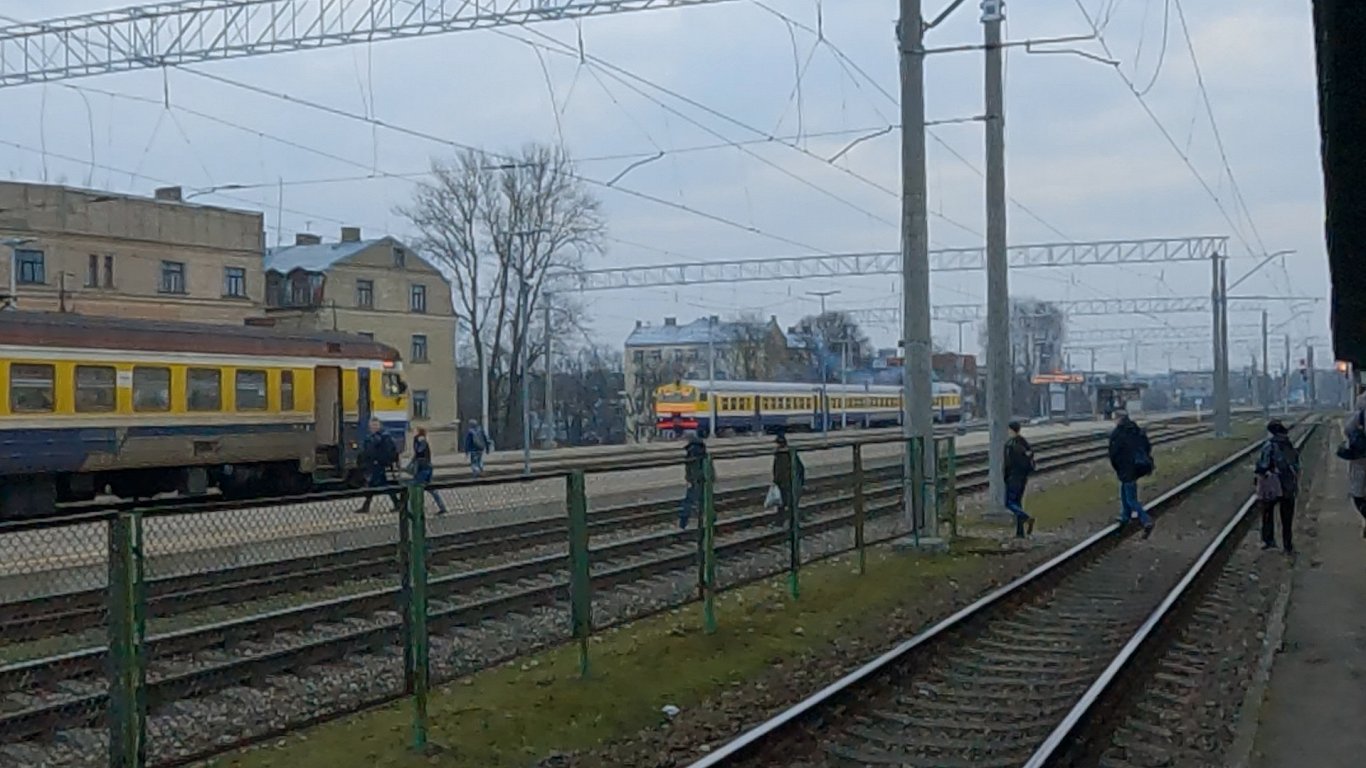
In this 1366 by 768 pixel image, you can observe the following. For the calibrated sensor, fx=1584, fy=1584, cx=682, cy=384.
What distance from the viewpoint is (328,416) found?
30188mm

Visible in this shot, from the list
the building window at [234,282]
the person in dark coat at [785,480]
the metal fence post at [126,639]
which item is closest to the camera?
the metal fence post at [126,639]

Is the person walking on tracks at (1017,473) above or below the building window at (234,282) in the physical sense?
below

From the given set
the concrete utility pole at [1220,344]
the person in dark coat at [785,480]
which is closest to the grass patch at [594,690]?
the person in dark coat at [785,480]

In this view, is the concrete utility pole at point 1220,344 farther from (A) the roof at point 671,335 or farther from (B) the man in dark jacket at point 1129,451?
(A) the roof at point 671,335

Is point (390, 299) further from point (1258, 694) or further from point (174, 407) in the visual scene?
point (1258, 694)

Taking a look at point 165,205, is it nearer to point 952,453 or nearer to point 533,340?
point 533,340

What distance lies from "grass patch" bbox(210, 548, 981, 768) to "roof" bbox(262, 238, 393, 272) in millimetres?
53559

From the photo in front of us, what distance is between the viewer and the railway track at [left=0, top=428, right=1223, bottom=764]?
7.36 meters

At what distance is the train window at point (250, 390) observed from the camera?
89.6 feet

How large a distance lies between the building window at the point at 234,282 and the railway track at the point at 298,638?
4885cm

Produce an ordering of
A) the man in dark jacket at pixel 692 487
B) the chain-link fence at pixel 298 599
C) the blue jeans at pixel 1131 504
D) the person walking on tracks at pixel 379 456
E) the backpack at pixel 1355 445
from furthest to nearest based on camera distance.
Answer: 1. the person walking on tracks at pixel 379 456
2. the blue jeans at pixel 1131 504
3. the backpack at pixel 1355 445
4. the man in dark jacket at pixel 692 487
5. the chain-link fence at pixel 298 599

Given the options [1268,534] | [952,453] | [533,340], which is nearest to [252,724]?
[952,453]

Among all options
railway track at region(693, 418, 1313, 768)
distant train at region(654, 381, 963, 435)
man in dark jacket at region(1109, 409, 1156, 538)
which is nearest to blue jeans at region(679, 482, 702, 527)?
railway track at region(693, 418, 1313, 768)

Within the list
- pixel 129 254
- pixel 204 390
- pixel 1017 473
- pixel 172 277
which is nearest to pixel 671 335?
pixel 172 277
